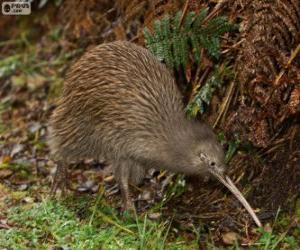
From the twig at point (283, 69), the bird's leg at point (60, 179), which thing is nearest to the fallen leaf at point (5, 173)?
the bird's leg at point (60, 179)

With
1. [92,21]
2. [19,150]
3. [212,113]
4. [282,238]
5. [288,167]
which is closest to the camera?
[282,238]

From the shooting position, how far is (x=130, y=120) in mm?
4484

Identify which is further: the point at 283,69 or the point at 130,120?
the point at 130,120

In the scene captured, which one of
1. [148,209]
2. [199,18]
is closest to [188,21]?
[199,18]

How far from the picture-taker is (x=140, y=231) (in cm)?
415

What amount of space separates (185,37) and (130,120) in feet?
2.14

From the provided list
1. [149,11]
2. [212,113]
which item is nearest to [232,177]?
[212,113]

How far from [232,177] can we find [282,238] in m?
0.62

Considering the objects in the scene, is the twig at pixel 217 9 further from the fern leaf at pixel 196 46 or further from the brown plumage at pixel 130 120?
the brown plumage at pixel 130 120

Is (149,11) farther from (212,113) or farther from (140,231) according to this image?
(140,231)

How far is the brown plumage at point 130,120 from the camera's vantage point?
438cm

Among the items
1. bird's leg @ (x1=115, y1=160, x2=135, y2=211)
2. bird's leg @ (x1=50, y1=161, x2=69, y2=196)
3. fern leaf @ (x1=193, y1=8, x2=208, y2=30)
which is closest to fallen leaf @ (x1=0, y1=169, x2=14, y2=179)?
bird's leg @ (x1=50, y1=161, x2=69, y2=196)
